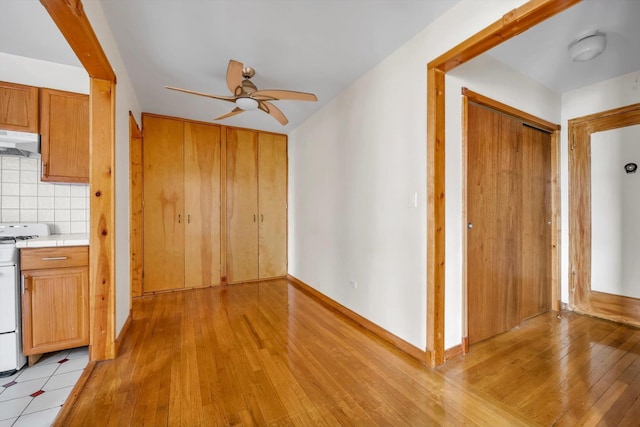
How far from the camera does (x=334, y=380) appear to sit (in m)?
1.71

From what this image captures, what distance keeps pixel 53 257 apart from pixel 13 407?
92 cm

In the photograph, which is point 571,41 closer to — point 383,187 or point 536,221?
point 536,221

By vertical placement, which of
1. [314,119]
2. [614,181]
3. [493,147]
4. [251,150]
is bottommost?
[614,181]

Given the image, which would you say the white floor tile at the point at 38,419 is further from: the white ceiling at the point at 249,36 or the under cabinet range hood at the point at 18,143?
the white ceiling at the point at 249,36

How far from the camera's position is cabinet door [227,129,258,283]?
3955mm

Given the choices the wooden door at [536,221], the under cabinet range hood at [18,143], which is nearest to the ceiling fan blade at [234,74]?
the under cabinet range hood at [18,143]

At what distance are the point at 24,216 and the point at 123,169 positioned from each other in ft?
3.48

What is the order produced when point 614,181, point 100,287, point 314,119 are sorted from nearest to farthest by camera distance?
point 100,287 < point 614,181 < point 314,119

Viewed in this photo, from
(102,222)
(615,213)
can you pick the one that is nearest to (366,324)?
(102,222)

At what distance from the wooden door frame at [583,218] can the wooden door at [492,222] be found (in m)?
0.93

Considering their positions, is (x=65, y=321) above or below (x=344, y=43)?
below

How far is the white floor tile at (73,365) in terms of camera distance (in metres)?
1.89

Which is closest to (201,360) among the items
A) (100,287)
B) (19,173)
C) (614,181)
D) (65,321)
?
(100,287)

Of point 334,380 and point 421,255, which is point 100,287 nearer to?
point 334,380
